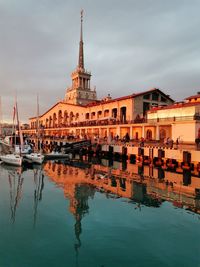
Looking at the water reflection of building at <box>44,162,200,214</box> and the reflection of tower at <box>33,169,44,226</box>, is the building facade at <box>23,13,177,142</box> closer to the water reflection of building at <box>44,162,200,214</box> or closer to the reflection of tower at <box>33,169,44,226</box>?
the water reflection of building at <box>44,162,200,214</box>

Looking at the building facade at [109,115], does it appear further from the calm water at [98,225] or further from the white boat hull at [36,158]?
the calm water at [98,225]

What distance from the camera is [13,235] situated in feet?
42.1

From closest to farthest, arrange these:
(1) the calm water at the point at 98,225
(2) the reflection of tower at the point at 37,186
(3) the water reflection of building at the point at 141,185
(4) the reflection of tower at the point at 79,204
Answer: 1. (1) the calm water at the point at 98,225
2. (4) the reflection of tower at the point at 79,204
3. (2) the reflection of tower at the point at 37,186
4. (3) the water reflection of building at the point at 141,185

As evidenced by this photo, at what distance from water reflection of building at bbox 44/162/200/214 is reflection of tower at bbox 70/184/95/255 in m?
0.08

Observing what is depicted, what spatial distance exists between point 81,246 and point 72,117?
Result: 3129 inches

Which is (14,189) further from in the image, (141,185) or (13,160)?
(13,160)

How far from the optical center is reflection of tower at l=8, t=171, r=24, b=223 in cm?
Answer: 1748

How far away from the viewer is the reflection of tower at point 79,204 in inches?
538

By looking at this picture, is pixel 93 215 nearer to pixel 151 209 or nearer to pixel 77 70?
pixel 151 209

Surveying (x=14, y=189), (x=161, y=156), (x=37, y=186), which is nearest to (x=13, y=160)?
(x=37, y=186)

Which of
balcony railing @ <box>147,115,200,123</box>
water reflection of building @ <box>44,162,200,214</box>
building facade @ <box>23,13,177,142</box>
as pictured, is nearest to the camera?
water reflection of building @ <box>44,162,200,214</box>

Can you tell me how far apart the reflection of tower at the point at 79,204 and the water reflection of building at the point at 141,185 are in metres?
0.08

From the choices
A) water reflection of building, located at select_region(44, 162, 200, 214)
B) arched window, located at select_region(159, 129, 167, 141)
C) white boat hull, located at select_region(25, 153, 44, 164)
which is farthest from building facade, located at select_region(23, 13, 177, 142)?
white boat hull, located at select_region(25, 153, 44, 164)

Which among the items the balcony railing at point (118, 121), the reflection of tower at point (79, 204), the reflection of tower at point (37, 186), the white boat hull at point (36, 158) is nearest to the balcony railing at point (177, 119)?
the balcony railing at point (118, 121)
